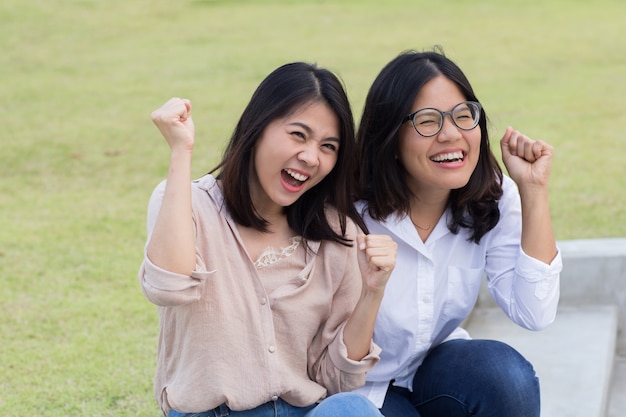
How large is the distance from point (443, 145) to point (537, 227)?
34 cm

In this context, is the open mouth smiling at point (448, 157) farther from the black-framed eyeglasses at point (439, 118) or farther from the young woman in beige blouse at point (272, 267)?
the young woman in beige blouse at point (272, 267)

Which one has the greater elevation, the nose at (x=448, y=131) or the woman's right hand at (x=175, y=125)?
the woman's right hand at (x=175, y=125)

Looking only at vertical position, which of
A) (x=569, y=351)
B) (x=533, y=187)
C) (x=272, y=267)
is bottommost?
(x=569, y=351)

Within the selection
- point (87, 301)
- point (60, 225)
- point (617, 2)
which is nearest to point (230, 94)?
point (60, 225)

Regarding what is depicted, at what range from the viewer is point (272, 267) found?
2.39 metres

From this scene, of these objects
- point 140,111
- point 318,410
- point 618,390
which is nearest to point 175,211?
point 318,410

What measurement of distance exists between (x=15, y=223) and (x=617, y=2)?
11029 millimetres

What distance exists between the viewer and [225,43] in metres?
11.4

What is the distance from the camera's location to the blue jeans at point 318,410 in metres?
2.21

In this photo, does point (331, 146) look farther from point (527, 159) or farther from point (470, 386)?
point (470, 386)

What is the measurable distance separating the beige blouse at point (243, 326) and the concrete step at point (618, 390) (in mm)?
1389

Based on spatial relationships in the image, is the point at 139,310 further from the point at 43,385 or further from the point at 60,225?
the point at 60,225

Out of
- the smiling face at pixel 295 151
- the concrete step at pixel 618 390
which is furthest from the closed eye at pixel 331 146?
the concrete step at pixel 618 390

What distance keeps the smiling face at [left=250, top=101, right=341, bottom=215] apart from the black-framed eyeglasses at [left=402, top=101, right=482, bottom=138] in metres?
0.31
